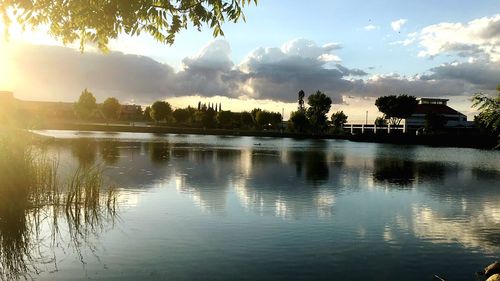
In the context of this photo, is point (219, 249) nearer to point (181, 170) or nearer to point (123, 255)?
point (123, 255)

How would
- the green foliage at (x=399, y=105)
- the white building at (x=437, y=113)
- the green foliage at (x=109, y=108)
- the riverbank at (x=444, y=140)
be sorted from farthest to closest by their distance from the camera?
the green foliage at (x=109, y=108) → the white building at (x=437, y=113) → the green foliage at (x=399, y=105) → the riverbank at (x=444, y=140)

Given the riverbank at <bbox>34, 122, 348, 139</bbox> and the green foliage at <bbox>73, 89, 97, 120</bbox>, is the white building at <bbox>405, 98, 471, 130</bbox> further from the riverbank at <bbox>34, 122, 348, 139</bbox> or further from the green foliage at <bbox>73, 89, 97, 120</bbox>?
the green foliage at <bbox>73, 89, 97, 120</bbox>

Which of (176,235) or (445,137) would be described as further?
(445,137)

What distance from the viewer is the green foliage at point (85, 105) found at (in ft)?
593

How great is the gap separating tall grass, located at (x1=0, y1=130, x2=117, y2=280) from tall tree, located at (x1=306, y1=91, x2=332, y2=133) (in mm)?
170607

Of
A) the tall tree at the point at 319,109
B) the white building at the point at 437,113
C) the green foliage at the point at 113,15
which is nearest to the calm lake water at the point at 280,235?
the green foliage at the point at 113,15

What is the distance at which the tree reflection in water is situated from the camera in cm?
1305

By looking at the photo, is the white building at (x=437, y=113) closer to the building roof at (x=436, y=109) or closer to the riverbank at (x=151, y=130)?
the building roof at (x=436, y=109)

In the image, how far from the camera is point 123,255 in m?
13.6

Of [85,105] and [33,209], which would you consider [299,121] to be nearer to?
[85,105]

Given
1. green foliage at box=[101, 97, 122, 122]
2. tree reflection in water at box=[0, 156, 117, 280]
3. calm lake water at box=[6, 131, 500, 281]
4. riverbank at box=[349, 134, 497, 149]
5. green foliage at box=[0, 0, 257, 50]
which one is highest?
green foliage at box=[101, 97, 122, 122]

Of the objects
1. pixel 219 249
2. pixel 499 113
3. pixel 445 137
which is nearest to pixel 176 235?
pixel 219 249

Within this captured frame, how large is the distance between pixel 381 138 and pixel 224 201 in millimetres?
135528

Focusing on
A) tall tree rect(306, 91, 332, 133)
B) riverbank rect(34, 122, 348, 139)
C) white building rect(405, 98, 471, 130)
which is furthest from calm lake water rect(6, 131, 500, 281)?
tall tree rect(306, 91, 332, 133)
